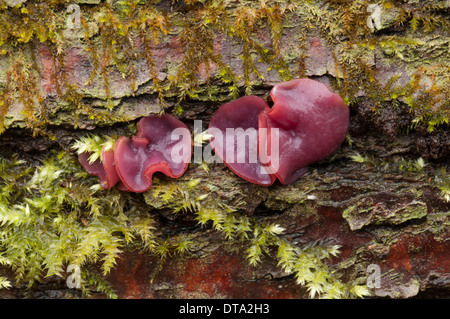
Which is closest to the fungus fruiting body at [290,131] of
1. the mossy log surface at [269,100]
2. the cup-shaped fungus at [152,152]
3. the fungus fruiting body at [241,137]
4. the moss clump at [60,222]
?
the fungus fruiting body at [241,137]

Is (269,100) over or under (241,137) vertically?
over

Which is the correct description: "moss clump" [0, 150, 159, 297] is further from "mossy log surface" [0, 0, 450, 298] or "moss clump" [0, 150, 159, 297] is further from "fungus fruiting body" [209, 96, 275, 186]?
"fungus fruiting body" [209, 96, 275, 186]

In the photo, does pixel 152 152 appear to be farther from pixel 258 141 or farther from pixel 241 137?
pixel 258 141

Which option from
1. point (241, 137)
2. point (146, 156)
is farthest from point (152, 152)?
point (241, 137)

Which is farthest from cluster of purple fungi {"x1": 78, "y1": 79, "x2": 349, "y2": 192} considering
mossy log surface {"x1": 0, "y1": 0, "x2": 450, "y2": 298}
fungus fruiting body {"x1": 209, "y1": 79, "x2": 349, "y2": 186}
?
mossy log surface {"x1": 0, "y1": 0, "x2": 450, "y2": 298}

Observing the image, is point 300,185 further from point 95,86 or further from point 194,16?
point 95,86

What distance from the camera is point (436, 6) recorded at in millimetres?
2688

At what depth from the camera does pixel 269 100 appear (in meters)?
2.86

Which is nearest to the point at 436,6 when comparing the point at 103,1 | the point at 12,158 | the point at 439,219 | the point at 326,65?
the point at 326,65

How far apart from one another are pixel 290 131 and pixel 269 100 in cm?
31

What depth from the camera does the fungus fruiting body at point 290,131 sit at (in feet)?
8.67

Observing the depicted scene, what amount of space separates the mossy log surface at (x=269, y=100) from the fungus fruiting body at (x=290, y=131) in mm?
121

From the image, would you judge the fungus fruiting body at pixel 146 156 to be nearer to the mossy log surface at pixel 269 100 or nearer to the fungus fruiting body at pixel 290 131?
the mossy log surface at pixel 269 100

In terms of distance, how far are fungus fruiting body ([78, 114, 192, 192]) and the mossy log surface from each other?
0.11 metres
